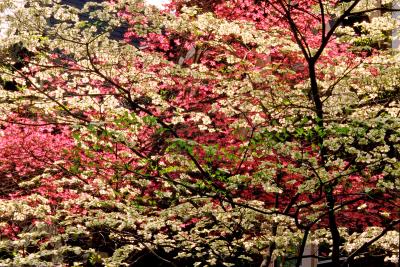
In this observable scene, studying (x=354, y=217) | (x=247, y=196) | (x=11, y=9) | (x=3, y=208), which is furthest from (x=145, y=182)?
(x=354, y=217)

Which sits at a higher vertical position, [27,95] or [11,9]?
[11,9]

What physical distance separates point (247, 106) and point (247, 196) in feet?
16.0

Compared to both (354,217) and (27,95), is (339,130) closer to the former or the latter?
(27,95)

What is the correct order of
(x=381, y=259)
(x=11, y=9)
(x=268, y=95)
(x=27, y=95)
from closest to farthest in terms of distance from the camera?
(x=11, y=9), (x=27, y=95), (x=268, y=95), (x=381, y=259)

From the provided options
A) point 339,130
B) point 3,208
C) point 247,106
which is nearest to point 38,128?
point 3,208

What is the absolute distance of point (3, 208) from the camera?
779 cm

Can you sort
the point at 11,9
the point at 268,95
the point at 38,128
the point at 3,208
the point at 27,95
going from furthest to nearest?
1. the point at 38,128
2. the point at 268,95
3. the point at 3,208
4. the point at 27,95
5. the point at 11,9

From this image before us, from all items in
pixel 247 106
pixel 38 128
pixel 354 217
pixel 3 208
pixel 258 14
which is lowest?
pixel 3 208

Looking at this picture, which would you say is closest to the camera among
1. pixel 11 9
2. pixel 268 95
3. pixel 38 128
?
pixel 11 9

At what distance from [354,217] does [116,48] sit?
27.6ft

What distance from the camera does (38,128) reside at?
13141 mm

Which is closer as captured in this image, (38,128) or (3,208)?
(3,208)

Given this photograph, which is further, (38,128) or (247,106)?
(38,128)

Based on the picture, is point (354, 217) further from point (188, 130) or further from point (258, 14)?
point (258, 14)
